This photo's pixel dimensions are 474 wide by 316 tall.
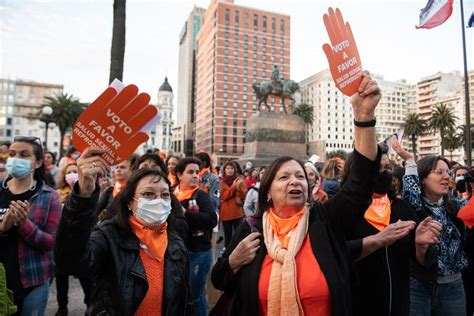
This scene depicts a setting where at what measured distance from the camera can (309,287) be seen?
1805mm

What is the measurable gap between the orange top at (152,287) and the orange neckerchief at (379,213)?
1698 mm

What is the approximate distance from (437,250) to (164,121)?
381 ft

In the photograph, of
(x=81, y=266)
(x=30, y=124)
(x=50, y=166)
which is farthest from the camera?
(x=30, y=124)

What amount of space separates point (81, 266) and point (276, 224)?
1.13 metres

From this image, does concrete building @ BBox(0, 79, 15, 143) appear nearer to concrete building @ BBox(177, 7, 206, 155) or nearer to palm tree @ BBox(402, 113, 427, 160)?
concrete building @ BBox(177, 7, 206, 155)

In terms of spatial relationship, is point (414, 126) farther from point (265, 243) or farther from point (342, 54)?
point (265, 243)

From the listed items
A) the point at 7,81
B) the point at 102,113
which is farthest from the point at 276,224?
the point at 7,81

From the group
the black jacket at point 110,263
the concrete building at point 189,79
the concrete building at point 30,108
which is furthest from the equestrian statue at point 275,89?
the concrete building at point 189,79

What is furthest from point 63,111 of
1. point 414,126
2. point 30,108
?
point 30,108

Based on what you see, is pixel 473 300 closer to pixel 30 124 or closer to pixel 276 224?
pixel 276 224

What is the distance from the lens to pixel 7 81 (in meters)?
101

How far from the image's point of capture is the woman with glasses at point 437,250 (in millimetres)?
2857

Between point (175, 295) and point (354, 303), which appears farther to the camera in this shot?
point (354, 303)

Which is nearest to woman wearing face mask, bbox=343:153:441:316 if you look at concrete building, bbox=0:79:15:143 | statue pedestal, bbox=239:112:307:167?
statue pedestal, bbox=239:112:307:167
